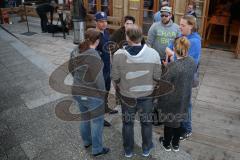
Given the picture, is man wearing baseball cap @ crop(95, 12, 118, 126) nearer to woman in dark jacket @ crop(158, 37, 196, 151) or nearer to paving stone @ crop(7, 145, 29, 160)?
woman in dark jacket @ crop(158, 37, 196, 151)

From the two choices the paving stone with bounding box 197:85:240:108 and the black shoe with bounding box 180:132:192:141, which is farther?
the paving stone with bounding box 197:85:240:108

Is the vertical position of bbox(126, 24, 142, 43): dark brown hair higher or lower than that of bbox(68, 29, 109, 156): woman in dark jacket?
higher

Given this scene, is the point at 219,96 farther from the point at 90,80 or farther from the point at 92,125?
the point at 90,80

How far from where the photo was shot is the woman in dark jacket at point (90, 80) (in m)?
3.01

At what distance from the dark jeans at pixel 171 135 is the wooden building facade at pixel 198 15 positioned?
4998mm

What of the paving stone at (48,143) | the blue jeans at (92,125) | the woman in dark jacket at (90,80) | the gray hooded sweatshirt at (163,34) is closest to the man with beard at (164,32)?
the gray hooded sweatshirt at (163,34)

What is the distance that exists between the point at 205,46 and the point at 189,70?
18.4 feet

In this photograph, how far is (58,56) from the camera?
25.2 feet

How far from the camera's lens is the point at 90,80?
10.1ft

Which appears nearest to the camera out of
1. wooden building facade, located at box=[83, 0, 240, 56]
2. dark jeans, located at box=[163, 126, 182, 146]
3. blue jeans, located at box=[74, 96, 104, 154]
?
blue jeans, located at box=[74, 96, 104, 154]

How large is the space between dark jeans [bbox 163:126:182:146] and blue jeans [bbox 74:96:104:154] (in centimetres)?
89

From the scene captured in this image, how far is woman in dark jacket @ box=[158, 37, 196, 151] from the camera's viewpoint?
9.99ft

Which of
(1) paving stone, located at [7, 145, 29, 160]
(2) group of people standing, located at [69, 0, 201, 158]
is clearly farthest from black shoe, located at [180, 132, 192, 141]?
(1) paving stone, located at [7, 145, 29, 160]

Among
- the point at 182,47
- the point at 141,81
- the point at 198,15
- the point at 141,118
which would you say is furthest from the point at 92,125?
the point at 198,15
